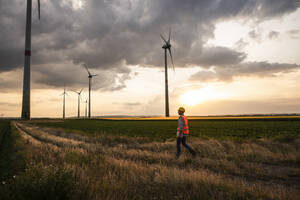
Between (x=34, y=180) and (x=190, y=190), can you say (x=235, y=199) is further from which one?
(x=34, y=180)

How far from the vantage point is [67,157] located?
9945 millimetres

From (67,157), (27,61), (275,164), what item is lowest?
(275,164)

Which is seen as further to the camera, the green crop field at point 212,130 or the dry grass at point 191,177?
the green crop field at point 212,130

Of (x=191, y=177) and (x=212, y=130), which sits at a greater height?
(x=191, y=177)

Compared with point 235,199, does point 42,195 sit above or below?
above

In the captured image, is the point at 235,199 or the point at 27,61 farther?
the point at 27,61

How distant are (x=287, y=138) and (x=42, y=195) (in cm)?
1940

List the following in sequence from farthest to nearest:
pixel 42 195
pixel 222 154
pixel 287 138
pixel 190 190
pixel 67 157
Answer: pixel 287 138 < pixel 222 154 < pixel 67 157 < pixel 190 190 < pixel 42 195

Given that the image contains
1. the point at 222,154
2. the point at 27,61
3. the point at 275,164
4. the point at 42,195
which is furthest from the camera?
the point at 27,61

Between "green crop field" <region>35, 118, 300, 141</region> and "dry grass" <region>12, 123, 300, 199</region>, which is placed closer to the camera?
"dry grass" <region>12, 123, 300, 199</region>

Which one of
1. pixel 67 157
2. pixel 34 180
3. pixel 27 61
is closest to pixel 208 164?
pixel 67 157

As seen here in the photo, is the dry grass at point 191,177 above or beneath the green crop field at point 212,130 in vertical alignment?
above

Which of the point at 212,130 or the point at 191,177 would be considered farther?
the point at 212,130

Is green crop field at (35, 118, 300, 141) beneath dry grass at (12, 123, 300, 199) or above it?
beneath
